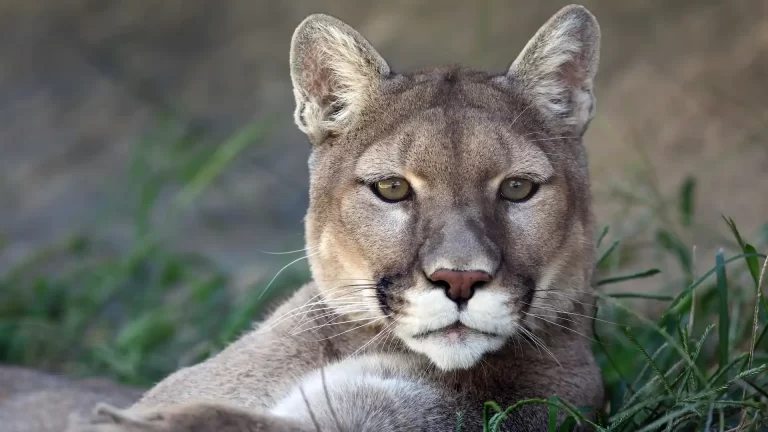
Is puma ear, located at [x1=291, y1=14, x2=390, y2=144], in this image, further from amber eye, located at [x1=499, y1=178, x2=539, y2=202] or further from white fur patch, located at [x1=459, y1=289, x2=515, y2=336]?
white fur patch, located at [x1=459, y1=289, x2=515, y2=336]

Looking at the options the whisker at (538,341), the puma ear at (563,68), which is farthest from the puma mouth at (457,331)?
the puma ear at (563,68)

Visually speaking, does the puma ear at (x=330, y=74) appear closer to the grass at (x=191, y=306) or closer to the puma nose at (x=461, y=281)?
the puma nose at (x=461, y=281)

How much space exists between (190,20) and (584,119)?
367cm

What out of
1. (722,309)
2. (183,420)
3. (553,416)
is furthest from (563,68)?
(183,420)

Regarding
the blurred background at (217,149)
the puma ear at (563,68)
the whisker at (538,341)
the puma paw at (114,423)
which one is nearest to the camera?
the puma paw at (114,423)

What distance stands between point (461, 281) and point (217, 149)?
3565 mm

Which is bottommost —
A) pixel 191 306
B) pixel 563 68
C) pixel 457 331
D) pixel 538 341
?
pixel 191 306

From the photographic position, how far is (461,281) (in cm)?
243

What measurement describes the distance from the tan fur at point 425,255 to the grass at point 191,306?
1.09 feet

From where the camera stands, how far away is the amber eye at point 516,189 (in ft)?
9.05

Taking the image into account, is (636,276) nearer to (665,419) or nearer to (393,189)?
(665,419)

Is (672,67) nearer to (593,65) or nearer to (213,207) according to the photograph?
(593,65)

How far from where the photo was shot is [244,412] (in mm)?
2213

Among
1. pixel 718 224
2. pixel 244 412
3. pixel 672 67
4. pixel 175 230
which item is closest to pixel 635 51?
pixel 672 67
